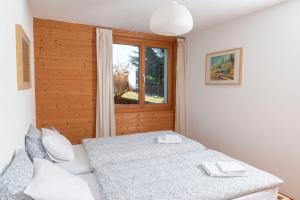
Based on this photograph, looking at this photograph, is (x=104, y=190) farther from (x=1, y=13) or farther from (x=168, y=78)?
(x=168, y=78)

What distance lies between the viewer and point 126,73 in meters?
4.00

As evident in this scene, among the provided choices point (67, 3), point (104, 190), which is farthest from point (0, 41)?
point (67, 3)

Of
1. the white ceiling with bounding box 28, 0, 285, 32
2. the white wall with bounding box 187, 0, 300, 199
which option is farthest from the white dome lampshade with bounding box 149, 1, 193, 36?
the white wall with bounding box 187, 0, 300, 199

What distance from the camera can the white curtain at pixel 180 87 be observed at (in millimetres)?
4219

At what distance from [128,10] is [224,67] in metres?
1.75

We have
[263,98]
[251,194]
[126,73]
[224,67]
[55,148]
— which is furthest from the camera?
[126,73]

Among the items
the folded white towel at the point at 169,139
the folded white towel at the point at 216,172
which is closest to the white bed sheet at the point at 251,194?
the folded white towel at the point at 216,172

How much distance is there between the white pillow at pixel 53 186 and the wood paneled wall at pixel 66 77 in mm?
2072

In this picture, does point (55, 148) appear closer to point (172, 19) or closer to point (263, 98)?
point (172, 19)

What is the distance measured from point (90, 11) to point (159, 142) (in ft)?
6.81

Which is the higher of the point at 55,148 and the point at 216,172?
→ the point at 55,148

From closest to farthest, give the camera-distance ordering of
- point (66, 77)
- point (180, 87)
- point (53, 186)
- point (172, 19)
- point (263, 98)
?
point (53, 186)
point (172, 19)
point (263, 98)
point (66, 77)
point (180, 87)

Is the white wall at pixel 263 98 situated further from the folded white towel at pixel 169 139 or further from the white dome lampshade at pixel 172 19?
the white dome lampshade at pixel 172 19

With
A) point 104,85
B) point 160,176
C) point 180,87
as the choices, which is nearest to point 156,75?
point 180,87
